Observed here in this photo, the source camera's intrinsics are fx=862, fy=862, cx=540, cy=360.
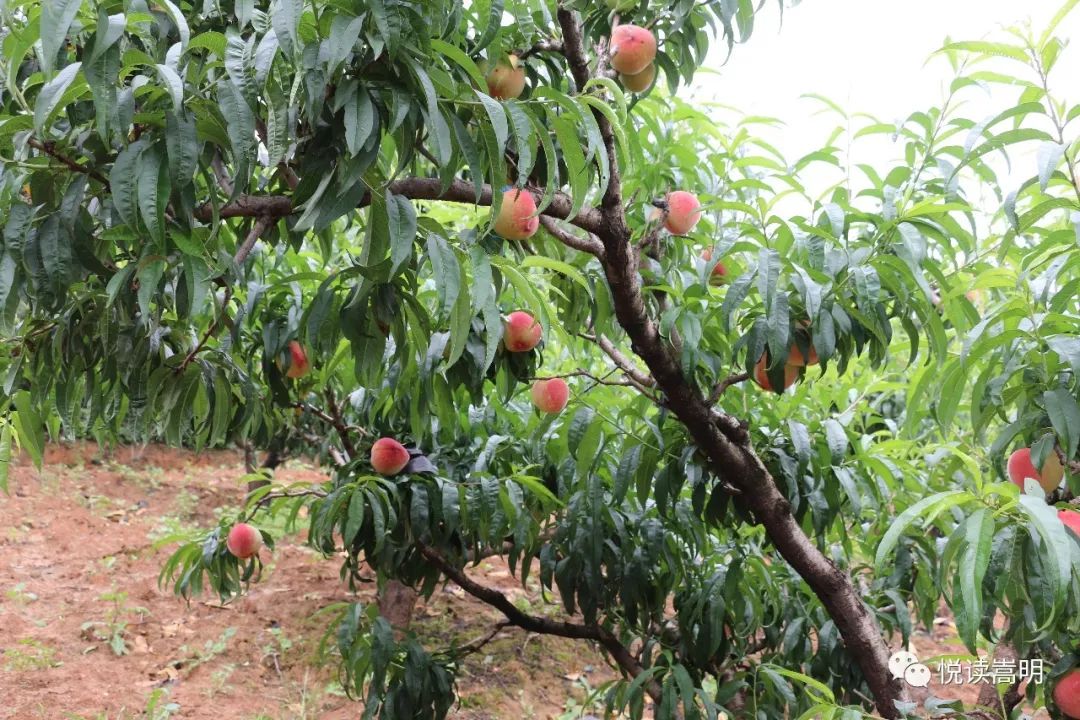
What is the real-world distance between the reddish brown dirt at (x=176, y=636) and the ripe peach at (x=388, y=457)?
100 cm

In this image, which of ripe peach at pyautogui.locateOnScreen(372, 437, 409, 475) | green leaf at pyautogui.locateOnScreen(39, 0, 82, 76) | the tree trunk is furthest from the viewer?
the tree trunk

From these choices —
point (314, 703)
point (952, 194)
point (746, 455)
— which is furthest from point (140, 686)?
point (952, 194)

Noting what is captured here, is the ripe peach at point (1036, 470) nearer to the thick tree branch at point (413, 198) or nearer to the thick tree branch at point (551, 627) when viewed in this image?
the thick tree branch at point (413, 198)

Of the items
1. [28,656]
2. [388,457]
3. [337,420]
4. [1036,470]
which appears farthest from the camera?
[28,656]

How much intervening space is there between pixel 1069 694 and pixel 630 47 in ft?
4.18

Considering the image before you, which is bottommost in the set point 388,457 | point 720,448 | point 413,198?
point 388,457

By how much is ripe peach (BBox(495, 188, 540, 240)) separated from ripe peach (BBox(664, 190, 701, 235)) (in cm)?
31

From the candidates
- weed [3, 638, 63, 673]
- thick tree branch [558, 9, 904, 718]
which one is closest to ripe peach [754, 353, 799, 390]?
thick tree branch [558, 9, 904, 718]

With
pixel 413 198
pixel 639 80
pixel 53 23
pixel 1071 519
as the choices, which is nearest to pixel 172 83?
pixel 53 23

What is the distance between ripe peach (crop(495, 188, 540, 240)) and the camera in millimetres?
1321

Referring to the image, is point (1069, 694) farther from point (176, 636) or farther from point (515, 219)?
point (176, 636)

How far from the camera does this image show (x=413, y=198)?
1.25m

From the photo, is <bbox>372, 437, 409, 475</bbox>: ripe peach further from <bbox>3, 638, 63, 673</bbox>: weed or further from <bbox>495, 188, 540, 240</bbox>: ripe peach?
<bbox>3, 638, 63, 673</bbox>: weed

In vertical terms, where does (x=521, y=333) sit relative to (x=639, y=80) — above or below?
below
